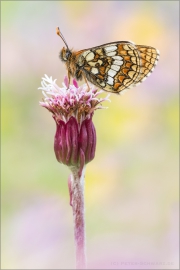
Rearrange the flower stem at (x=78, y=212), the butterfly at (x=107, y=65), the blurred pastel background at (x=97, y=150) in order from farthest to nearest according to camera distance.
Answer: the blurred pastel background at (x=97, y=150) → the butterfly at (x=107, y=65) → the flower stem at (x=78, y=212)

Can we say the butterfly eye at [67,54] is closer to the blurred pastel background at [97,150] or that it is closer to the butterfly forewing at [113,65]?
the butterfly forewing at [113,65]

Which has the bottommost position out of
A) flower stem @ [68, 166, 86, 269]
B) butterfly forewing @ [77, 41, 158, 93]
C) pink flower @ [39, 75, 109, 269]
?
flower stem @ [68, 166, 86, 269]

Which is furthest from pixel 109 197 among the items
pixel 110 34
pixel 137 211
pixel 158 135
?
pixel 110 34

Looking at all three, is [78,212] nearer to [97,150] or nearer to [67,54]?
[67,54]

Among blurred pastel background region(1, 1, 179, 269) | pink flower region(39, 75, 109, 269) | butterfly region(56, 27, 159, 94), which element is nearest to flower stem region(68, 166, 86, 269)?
pink flower region(39, 75, 109, 269)

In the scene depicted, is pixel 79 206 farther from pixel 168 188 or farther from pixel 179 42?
pixel 179 42

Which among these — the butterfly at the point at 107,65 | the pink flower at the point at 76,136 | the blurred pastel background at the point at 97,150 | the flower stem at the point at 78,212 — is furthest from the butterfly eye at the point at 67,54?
the blurred pastel background at the point at 97,150

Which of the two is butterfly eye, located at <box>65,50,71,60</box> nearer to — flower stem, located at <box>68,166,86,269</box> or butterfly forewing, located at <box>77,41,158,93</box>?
butterfly forewing, located at <box>77,41,158,93</box>
